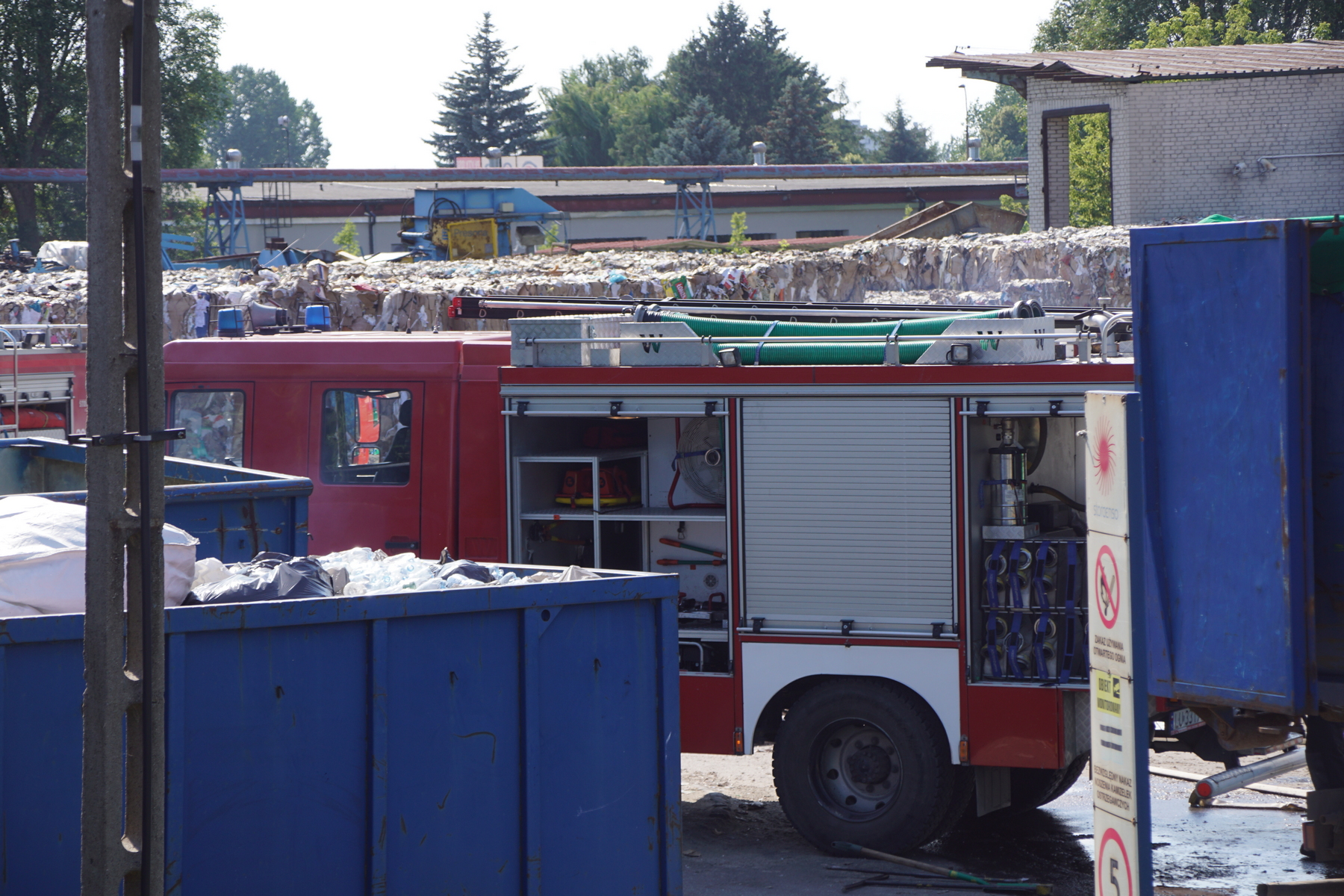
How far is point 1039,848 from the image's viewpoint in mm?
7633

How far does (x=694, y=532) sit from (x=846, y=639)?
1.22 m

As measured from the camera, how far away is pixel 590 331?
7914 mm

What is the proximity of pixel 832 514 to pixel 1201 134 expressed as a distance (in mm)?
28298

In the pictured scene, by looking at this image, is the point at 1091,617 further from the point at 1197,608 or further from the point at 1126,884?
the point at 1197,608

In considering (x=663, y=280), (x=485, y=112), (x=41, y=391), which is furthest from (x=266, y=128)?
(x=41, y=391)

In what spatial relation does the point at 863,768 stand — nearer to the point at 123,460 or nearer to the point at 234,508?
the point at 234,508

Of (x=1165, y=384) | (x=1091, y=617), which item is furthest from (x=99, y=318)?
(x=1165, y=384)

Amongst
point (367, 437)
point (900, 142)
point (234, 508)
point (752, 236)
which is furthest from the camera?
point (900, 142)

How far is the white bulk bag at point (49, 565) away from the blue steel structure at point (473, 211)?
34080 mm

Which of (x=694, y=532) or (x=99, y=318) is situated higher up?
(x=99, y=318)

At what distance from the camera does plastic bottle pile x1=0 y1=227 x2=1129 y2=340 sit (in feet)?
69.8

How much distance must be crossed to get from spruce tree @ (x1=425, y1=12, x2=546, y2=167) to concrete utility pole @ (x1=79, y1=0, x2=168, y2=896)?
92902 mm

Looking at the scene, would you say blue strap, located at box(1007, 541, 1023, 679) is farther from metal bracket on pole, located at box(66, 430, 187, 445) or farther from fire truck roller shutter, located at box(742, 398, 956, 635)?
metal bracket on pole, located at box(66, 430, 187, 445)

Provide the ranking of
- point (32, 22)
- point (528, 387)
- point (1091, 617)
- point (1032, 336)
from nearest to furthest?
1. point (1091, 617)
2. point (1032, 336)
3. point (528, 387)
4. point (32, 22)
